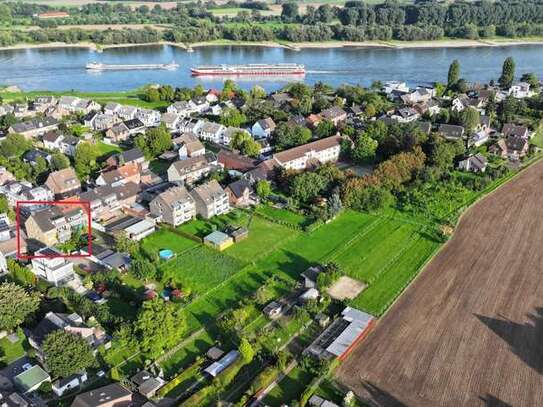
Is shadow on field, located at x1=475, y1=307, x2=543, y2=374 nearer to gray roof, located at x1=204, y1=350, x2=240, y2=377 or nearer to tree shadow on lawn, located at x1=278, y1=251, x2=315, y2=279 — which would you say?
tree shadow on lawn, located at x1=278, y1=251, x2=315, y2=279

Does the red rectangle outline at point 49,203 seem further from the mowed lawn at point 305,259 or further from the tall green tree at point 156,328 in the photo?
the tall green tree at point 156,328

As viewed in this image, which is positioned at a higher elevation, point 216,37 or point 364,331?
point 216,37

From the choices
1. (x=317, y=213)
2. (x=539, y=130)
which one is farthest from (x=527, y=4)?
(x=317, y=213)

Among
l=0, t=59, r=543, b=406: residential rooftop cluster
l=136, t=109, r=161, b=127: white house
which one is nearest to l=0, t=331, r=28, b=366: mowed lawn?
l=0, t=59, r=543, b=406: residential rooftop cluster

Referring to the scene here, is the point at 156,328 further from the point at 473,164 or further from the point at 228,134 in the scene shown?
the point at 473,164

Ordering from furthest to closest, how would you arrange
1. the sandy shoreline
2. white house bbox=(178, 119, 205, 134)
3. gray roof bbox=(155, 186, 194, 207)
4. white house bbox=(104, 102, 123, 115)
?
the sandy shoreline, white house bbox=(104, 102, 123, 115), white house bbox=(178, 119, 205, 134), gray roof bbox=(155, 186, 194, 207)

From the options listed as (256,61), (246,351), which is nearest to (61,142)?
(246,351)

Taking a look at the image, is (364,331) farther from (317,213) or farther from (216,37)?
(216,37)
